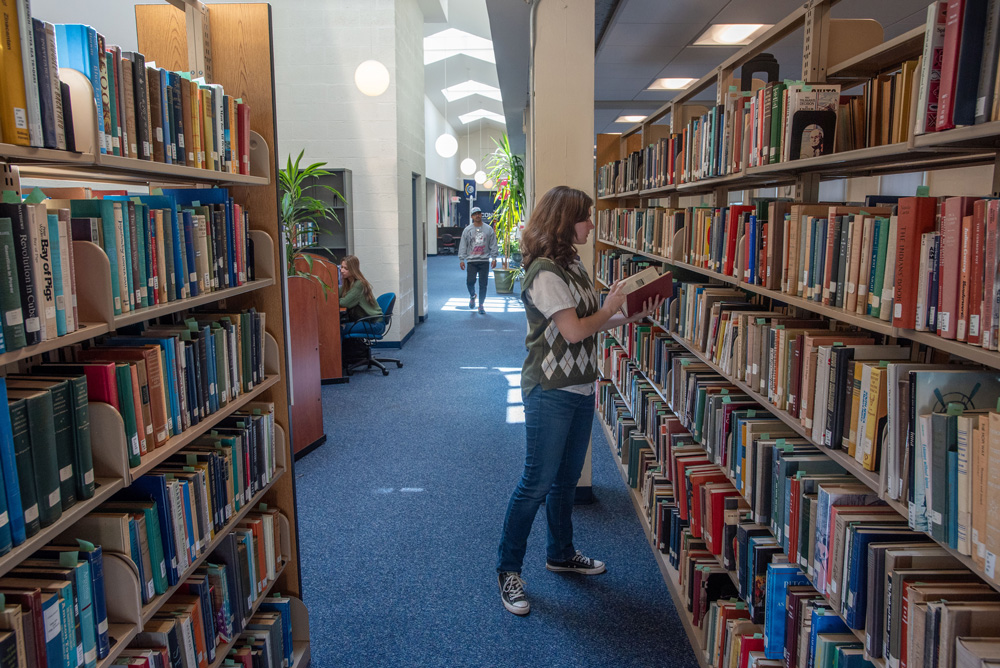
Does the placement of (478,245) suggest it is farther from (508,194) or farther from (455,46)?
(455,46)

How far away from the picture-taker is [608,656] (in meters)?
2.48

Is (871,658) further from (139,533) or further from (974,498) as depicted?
(139,533)

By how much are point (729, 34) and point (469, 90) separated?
12.6m

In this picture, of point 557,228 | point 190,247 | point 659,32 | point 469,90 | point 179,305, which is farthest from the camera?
point 469,90

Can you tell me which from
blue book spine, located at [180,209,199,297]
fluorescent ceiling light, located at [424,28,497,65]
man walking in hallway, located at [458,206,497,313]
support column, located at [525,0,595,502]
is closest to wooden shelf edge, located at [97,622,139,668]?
blue book spine, located at [180,209,199,297]

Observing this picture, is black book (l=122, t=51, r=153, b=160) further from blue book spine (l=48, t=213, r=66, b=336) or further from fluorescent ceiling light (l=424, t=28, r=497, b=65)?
fluorescent ceiling light (l=424, t=28, r=497, b=65)

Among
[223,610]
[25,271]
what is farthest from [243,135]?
[223,610]

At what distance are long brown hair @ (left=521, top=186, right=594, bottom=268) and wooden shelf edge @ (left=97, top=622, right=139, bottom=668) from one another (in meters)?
1.71

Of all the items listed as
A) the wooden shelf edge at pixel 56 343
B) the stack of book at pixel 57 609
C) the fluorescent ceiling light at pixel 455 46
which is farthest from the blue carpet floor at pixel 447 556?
the fluorescent ceiling light at pixel 455 46

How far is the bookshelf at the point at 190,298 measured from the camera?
4.39 ft

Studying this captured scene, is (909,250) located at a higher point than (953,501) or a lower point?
higher

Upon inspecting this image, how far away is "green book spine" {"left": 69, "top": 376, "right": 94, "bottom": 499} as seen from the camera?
1.28 metres

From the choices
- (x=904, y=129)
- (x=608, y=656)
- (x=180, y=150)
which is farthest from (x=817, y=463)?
(x=180, y=150)

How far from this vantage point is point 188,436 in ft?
5.59
